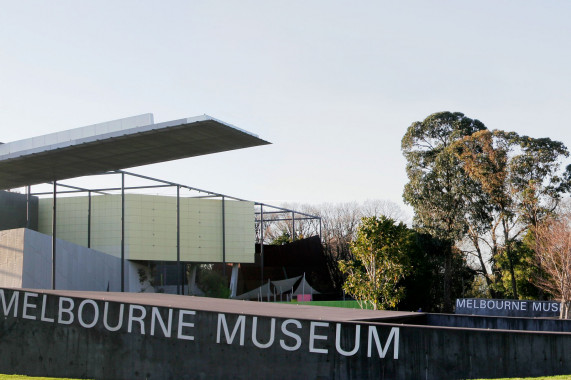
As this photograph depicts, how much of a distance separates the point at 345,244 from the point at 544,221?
1043 inches

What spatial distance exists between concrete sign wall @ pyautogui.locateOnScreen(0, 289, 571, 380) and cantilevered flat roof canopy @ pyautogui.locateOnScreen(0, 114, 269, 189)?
39.2 ft

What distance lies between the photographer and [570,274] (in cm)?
3300

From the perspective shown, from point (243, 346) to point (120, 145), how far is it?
53.7 ft

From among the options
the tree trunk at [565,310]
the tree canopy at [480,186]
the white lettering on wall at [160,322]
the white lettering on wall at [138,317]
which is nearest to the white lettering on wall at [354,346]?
the white lettering on wall at [160,322]

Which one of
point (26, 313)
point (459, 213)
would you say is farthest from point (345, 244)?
point (26, 313)

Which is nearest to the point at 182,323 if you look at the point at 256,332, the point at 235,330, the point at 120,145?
the point at 235,330

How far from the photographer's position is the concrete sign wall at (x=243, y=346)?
1180cm

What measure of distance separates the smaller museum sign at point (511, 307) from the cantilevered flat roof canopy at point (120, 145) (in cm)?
1490

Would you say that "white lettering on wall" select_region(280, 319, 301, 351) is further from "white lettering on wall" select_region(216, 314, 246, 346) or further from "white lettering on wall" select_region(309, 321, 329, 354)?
"white lettering on wall" select_region(216, 314, 246, 346)

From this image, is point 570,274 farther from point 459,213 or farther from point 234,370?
point 234,370

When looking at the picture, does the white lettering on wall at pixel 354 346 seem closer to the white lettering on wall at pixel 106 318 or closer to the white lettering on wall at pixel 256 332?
the white lettering on wall at pixel 256 332

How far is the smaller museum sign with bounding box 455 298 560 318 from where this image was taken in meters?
32.8

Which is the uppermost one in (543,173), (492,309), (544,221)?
(543,173)

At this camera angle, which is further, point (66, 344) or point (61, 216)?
point (61, 216)
